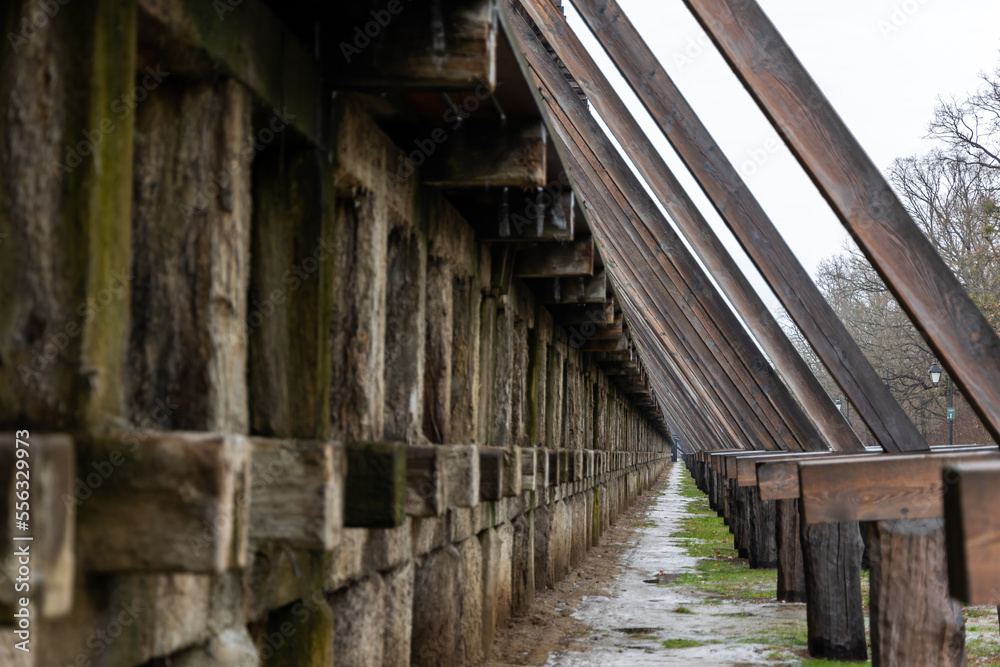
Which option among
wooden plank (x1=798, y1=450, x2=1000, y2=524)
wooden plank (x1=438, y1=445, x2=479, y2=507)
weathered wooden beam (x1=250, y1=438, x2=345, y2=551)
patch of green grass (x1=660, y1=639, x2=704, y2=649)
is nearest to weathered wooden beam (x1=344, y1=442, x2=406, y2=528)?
weathered wooden beam (x1=250, y1=438, x2=345, y2=551)

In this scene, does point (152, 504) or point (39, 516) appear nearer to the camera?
point (39, 516)

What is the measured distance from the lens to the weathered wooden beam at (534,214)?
5.88 m

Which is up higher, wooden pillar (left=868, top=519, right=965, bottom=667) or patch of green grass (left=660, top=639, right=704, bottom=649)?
wooden pillar (left=868, top=519, right=965, bottom=667)

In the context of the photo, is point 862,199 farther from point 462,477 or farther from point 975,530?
point 975,530

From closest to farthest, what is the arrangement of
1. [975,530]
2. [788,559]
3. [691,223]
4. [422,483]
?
[975,530] < [422,483] < [691,223] < [788,559]

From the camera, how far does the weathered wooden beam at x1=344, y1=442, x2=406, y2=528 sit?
3357mm

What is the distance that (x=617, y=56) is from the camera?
6.61 m

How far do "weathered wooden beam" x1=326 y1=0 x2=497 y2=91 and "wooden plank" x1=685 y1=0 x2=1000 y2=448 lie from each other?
68.5 inches

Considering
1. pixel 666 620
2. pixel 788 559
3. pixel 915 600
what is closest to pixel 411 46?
pixel 915 600

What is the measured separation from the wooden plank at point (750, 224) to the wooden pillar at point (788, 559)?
117 inches

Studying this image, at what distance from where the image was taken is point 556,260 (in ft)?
24.8

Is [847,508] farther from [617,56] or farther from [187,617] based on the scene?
[617,56]

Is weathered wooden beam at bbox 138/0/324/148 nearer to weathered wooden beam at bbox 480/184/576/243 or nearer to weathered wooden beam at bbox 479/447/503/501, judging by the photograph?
weathered wooden beam at bbox 479/447/503/501

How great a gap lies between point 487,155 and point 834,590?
161 inches
